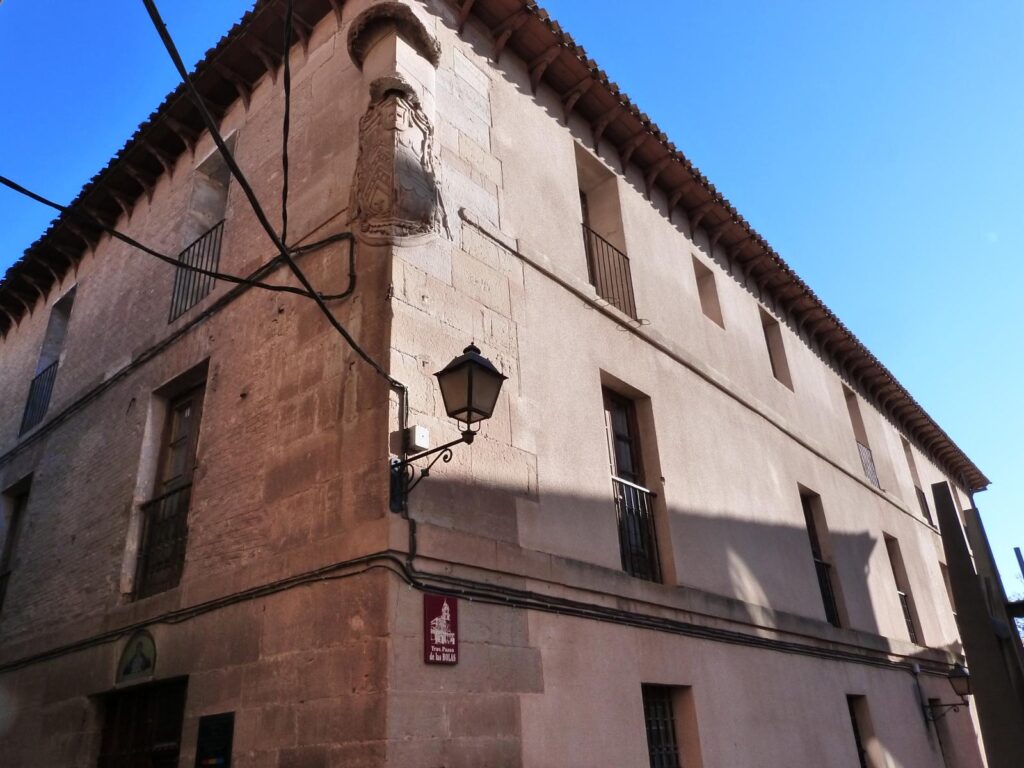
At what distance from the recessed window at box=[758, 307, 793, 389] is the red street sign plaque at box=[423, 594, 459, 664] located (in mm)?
7913

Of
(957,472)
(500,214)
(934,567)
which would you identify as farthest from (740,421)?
(957,472)

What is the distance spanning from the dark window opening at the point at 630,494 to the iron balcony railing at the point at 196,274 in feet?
12.9

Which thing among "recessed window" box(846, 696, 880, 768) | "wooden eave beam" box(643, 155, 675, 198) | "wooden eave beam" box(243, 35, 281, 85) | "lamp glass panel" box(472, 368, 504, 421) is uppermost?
"wooden eave beam" box(243, 35, 281, 85)

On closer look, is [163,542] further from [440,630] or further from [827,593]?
[827,593]

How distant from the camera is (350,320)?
17.3ft

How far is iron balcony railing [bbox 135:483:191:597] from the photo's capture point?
20.4ft

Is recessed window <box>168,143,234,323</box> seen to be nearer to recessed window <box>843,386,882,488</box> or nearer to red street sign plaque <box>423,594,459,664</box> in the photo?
red street sign plaque <box>423,594,459,664</box>

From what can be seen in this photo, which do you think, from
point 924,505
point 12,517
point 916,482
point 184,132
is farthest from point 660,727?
point 916,482

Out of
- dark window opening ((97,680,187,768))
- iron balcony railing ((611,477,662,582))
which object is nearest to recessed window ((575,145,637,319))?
iron balcony railing ((611,477,662,582))

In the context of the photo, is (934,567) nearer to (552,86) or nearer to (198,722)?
(552,86)

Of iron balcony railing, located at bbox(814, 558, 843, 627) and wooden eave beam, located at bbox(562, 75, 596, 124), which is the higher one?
wooden eave beam, located at bbox(562, 75, 596, 124)

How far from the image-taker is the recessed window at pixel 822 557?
938cm

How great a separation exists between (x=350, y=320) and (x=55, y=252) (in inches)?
282

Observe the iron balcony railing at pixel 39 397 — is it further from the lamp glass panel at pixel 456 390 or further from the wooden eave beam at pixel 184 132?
the lamp glass panel at pixel 456 390
